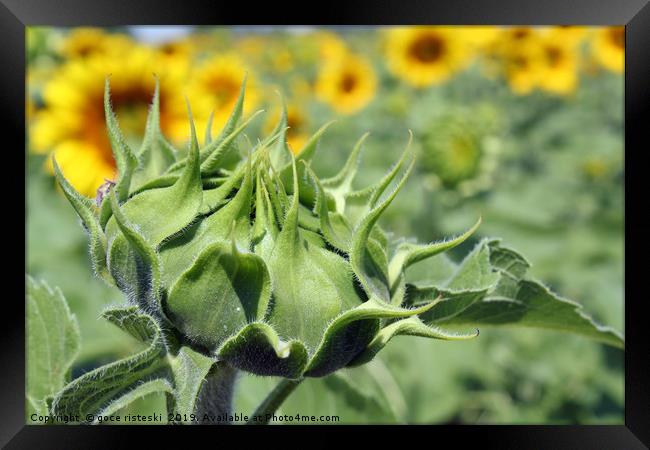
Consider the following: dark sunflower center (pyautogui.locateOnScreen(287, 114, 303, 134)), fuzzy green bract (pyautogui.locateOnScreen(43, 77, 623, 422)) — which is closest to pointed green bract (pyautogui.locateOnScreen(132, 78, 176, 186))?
fuzzy green bract (pyautogui.locateOnScreen(43, 77, 623, 422))

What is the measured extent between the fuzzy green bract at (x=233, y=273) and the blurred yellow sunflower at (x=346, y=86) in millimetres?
2969

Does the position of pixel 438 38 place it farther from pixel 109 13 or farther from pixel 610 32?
pixel 109 13

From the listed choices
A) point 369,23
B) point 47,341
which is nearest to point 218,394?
point 47,341

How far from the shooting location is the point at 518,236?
316 cm

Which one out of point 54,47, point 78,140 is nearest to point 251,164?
point 78,140

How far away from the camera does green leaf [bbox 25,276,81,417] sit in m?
1.30

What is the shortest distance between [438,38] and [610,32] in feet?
2.70

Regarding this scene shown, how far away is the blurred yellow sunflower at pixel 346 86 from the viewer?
391 centimetres

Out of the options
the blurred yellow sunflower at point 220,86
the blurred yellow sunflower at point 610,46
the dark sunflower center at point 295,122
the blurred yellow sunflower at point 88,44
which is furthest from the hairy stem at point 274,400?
the blurred yellow sunflower at point 610,46

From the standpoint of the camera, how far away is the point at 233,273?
2.88 feet

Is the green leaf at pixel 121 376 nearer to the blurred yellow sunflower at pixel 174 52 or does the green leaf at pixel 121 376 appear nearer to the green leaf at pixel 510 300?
the green leaf at pixel 510 300

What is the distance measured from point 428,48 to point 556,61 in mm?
641

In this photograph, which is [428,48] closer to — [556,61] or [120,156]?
[556,61]

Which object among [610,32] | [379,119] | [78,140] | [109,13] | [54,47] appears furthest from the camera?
[379,119]
